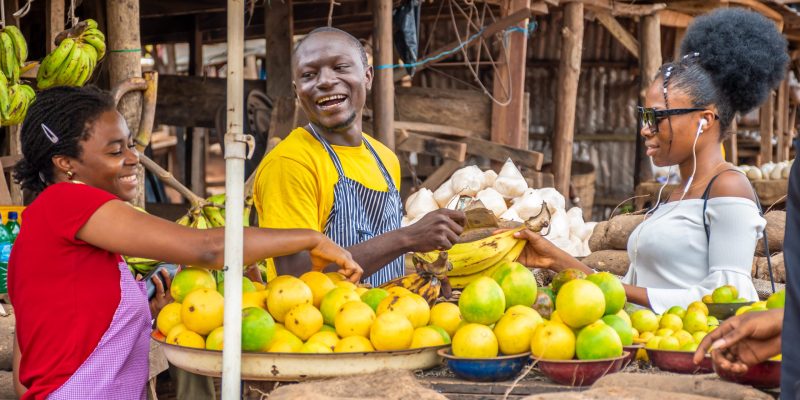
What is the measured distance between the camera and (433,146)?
7535mm

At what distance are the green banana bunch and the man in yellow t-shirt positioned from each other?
194cm

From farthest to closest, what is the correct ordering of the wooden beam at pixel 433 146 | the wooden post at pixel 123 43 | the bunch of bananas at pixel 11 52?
the wooden beam at pixel 433 146 < the wooden post at pixel 123 43 < the bunch of bananas at pixel 11 52

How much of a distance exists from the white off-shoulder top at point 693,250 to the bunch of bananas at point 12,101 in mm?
3304

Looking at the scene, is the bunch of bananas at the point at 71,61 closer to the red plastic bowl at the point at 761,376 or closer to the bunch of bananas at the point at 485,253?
the bunch of bananas at the point at 485,253

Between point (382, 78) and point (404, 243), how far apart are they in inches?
154

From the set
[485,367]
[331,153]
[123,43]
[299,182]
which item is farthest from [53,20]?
[485,367]

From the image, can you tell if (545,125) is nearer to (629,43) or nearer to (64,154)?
(629,43)

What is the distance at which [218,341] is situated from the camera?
2.41 metres

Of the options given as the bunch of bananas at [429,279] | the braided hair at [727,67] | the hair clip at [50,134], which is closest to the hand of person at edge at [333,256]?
the bunch of bananas at [429,279]

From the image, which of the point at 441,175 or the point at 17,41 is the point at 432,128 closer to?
the point at 441,175

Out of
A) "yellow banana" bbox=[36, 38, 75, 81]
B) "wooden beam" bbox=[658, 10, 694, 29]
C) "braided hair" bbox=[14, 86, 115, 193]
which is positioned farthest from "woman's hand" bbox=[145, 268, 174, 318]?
"wooden beam" bbox=[658, 10, 694, 29]

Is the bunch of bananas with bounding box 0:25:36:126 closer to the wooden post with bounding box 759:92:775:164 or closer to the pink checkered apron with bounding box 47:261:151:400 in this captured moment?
the pink checkered apron with bounding box 47:261:151:400

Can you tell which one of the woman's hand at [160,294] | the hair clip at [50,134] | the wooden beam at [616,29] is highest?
the wooden beam at [616,29]

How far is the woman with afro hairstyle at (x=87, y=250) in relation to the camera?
101 inches
